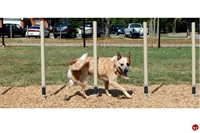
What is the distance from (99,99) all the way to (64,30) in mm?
11661

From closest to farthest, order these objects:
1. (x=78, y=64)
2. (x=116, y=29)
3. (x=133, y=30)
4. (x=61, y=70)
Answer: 1. (x=78, y=64)
2. (x=61, y=70)
3. (x=133, y=30)
4. (x=116, y=29)

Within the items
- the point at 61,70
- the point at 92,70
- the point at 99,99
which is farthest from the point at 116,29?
the point at 99,99

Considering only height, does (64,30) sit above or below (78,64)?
above

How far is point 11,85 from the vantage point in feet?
26.8

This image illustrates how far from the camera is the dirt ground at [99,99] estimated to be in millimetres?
6230

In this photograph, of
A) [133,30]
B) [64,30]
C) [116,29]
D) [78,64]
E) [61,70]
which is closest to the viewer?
[78,64]

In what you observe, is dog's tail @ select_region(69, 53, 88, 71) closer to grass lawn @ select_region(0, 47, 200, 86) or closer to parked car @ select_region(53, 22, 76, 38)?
grass lawn @ select_region(0, 47, 200, 86)

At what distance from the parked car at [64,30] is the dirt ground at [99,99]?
9609mm

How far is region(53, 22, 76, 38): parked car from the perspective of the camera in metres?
17.1

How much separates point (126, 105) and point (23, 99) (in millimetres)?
1867

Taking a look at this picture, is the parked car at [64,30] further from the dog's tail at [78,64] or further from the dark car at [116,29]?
the dog's tail at [78,64]

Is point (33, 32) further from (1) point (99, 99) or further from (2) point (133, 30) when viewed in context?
(1) point (99, 99)

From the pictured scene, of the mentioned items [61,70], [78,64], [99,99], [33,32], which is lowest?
[99,99]

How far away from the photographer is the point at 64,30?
17828mm
